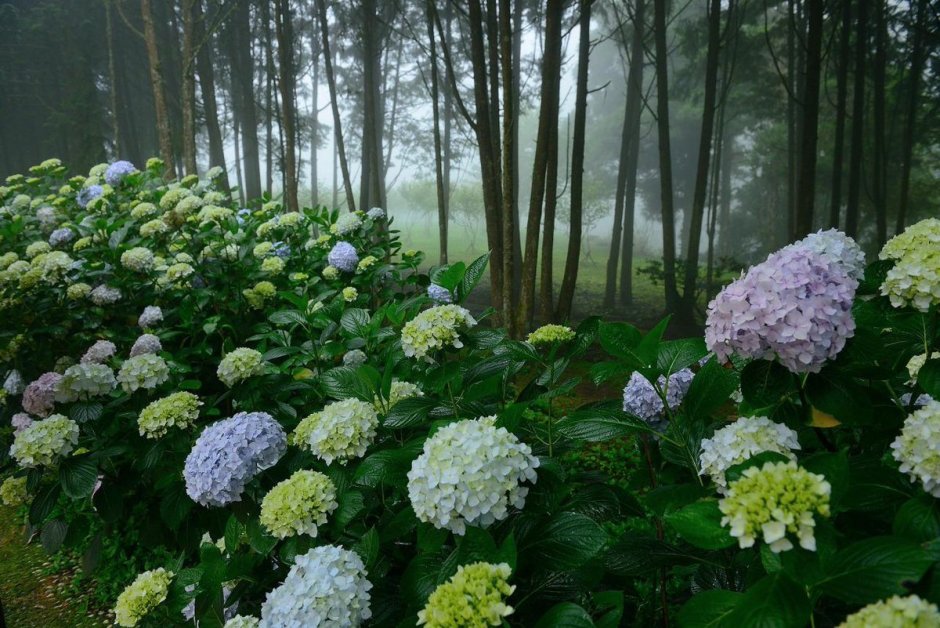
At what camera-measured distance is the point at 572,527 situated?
0.67 metres

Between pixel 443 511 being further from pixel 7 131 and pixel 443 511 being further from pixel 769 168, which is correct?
pixel 7 131

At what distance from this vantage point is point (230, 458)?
3.26 feet

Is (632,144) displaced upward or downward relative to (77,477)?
upward

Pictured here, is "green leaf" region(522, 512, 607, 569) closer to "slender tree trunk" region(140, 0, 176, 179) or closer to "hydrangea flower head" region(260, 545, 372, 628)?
"hydrangea flower head" region(260, 545, 372, 628)

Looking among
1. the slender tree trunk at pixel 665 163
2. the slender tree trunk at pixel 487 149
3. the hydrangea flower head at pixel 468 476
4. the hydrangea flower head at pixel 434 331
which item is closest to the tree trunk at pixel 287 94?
the slender tree trunk at pixel 487 149

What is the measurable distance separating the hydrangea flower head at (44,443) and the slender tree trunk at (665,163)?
456 centimetres

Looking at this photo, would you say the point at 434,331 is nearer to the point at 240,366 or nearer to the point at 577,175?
the point at 240,366

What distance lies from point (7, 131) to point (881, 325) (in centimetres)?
835

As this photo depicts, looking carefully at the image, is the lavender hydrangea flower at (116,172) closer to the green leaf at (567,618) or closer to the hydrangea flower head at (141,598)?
the hydrangea flower head at (141,598)

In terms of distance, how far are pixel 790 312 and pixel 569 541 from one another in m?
0.37

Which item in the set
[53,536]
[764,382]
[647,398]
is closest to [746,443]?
[764,382]

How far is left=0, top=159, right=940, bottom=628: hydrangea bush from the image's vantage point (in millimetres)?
499

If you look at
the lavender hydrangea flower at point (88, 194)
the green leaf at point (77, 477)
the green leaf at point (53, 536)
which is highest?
the lavender hydrangea flower at point (88, 194)

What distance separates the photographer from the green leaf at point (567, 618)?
0.54 meters
